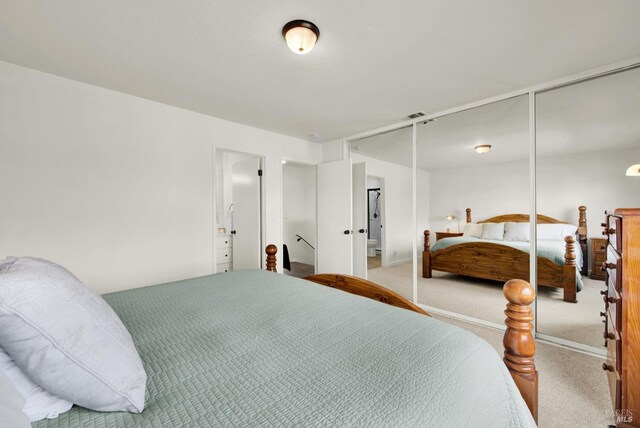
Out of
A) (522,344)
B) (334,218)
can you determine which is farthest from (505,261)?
(522,344)

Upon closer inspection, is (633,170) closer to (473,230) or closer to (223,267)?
(473,230)

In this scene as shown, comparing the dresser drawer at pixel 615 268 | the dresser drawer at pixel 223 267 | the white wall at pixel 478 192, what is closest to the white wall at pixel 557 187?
the white wall at pixel 478 192

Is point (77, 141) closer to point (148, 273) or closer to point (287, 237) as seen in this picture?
point (148, 273)

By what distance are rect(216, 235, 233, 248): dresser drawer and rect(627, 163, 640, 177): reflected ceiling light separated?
438 cm

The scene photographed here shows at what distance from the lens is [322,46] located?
1966mm

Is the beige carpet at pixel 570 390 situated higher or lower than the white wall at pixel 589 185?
Answer: lower

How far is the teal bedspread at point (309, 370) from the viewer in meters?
0.64

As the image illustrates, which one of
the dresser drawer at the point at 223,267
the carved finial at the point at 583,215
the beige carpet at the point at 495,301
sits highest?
the carved finial at the point at 583,215

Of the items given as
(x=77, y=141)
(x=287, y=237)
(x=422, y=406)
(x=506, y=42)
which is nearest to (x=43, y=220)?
(x=77, y=141)

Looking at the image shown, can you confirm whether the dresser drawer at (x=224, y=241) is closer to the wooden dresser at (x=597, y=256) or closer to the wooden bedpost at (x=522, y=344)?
the wooden bedpost at (x=522, y=344)

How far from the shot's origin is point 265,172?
12.7ft

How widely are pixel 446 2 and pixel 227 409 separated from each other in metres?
2.13

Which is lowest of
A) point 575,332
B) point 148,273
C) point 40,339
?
point 575,332

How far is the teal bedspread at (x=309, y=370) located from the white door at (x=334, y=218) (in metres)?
2.72
